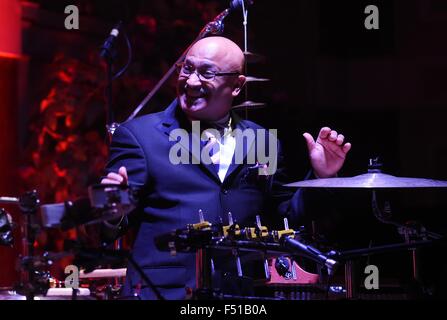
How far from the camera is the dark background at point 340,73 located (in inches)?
160

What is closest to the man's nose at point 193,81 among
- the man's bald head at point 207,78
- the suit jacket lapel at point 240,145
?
the man's bald head at point 207,78

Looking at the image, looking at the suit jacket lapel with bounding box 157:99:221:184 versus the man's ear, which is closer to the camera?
the suit jacket lapel with bounding box 157:99:221:184

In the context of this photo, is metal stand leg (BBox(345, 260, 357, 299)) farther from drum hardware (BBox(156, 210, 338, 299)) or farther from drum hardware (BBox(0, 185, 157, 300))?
drum hardware (BBox(0, 185, 157, 300))

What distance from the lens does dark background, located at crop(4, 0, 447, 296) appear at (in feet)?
13.3

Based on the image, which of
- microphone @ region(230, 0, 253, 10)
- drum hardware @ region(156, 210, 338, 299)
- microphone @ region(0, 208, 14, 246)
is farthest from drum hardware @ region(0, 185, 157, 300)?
microphone @ region(230, 0, 253, 10)

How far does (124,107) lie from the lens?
4.56m

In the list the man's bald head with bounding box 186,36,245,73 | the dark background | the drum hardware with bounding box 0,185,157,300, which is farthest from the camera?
the dark background

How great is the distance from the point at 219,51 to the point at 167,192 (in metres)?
0.52

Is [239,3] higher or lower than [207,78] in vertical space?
higher

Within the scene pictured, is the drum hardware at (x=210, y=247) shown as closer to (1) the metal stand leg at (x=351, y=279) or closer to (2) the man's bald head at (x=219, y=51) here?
(1) the metal stand leg at (x=351, y=279)

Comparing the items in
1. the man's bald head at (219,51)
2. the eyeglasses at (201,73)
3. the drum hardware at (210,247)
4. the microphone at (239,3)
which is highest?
the microphone at (239,3)

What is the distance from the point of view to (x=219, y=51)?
2.99 metres

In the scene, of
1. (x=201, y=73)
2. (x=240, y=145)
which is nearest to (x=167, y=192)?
(x=240, y=145)

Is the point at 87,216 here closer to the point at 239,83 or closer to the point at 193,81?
the point at 193,81
